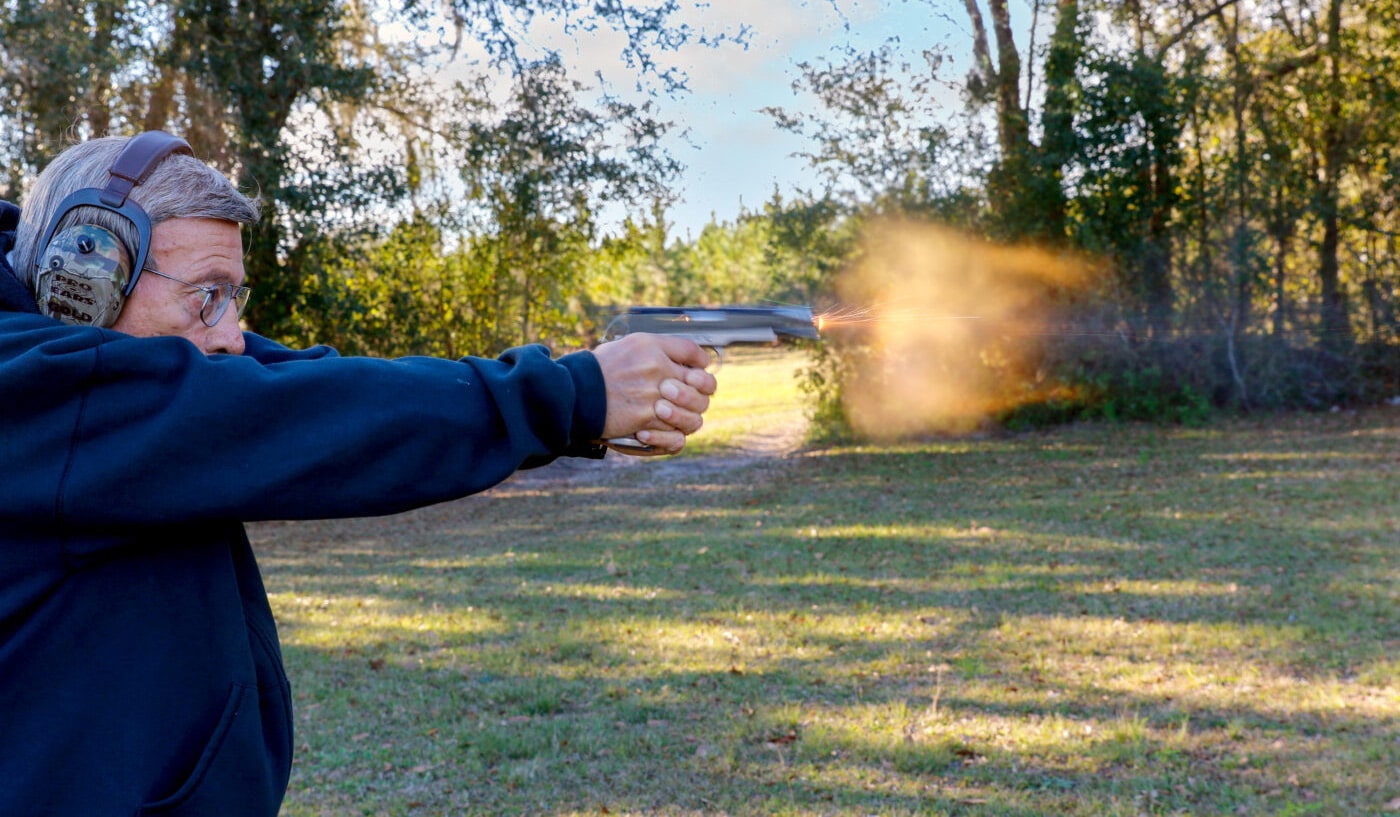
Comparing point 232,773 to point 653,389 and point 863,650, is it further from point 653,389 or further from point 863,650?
point 863,650

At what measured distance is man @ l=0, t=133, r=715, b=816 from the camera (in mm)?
1528

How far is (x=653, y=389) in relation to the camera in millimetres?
1834

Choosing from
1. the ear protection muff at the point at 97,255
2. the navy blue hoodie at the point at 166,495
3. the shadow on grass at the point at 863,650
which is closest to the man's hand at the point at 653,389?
the navy blue hoodie at the point at 166,495

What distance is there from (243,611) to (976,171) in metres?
14.7

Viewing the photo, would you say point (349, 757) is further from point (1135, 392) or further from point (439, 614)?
point (1135, 392)

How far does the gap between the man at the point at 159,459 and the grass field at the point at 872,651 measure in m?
3.17

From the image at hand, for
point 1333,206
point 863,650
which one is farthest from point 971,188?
point 863,650

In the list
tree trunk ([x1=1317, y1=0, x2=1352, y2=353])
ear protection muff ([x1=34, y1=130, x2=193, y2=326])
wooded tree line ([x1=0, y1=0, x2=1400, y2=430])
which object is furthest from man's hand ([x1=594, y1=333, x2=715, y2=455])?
tree trunk ([x1=1317, y1=0, x2=1352, y2=353])

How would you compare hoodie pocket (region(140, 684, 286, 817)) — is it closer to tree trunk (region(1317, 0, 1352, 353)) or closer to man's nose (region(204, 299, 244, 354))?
man's nose (region(204, 299, 244, 354))

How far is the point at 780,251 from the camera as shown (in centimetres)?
1526

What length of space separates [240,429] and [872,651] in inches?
Result: 216

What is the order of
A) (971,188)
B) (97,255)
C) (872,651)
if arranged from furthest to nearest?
(971,188) → (872,651) → (97,255)

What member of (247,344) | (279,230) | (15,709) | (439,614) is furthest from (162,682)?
(279,230)

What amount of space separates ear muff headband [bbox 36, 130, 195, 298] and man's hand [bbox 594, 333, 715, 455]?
723 mm
